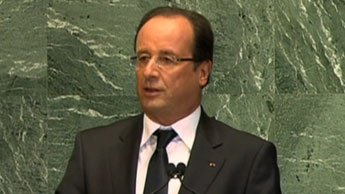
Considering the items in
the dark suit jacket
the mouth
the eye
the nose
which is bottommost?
the dark suit jacket

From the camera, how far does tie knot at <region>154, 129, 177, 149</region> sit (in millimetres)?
1771

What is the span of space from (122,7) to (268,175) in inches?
38.6

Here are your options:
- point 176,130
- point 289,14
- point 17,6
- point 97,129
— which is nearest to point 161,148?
point 176,130

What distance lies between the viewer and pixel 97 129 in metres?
1.88

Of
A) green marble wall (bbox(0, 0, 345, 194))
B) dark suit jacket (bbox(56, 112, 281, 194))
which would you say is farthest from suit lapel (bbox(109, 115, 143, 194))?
green marble wall (bbox(0, 0, 345, 194))

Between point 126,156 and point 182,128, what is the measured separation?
0.57 feet

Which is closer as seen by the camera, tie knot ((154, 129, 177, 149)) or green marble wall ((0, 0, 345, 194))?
tie knot ((154, 129, 177, 149))

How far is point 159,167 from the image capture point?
5.66 feet

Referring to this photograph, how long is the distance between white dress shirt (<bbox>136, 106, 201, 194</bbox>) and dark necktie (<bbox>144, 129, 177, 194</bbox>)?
16 mm

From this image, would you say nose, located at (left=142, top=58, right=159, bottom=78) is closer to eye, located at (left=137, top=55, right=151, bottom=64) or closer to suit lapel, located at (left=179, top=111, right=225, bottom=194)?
eye, located at (left=137, top=55, right=151, bottom=64)

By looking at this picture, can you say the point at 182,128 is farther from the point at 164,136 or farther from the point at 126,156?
the point at 126,156

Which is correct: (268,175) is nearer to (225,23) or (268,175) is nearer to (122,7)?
(225,23)

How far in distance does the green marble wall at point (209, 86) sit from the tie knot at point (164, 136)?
64 cm

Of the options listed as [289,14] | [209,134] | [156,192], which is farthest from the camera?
[289,14]
